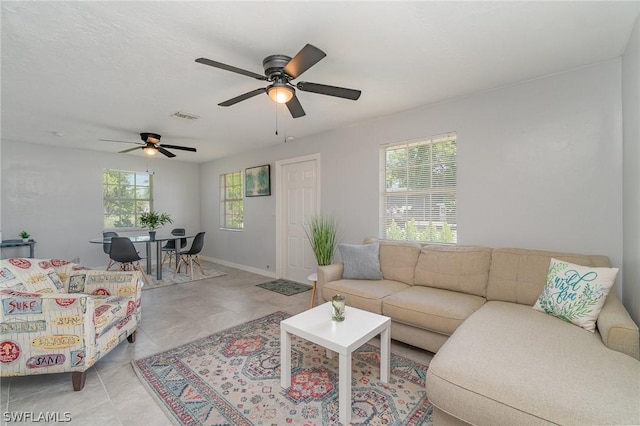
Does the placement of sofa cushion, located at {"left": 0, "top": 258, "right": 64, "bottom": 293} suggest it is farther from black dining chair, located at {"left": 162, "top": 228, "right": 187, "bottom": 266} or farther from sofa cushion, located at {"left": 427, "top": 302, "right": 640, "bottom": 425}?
black dining chair, located at {"left": 162, "top": 228, "right": 187, "bottom": 266}

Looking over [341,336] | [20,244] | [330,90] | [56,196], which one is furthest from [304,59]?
[56,196]

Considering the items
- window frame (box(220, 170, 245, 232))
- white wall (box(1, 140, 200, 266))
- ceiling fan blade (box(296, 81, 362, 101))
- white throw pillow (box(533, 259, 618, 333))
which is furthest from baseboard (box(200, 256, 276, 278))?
white throw pillow (box(533, 259, 618, 333))

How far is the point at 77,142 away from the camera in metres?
4.93

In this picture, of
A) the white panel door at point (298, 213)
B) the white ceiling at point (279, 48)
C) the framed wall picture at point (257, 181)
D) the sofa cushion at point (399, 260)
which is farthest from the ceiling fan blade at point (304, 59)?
the framed wall picture at point (257, 181)

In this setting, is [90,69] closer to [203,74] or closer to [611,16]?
[203,74]

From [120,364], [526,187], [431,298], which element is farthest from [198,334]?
[526,187]

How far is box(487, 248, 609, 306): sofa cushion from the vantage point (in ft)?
7.50

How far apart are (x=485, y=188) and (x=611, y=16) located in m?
1.50

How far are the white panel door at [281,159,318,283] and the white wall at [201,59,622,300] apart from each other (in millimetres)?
1232

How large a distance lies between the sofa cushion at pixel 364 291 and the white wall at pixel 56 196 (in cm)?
529

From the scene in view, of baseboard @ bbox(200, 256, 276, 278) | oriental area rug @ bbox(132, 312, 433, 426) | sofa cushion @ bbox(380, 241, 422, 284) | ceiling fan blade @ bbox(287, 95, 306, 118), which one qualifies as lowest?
oriental area rug @ bbox(132, 312, 433, 426)

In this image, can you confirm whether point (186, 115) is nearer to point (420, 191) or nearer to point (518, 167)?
point (420, 191)

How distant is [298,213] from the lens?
16.2 ft

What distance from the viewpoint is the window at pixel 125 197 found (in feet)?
19.2
